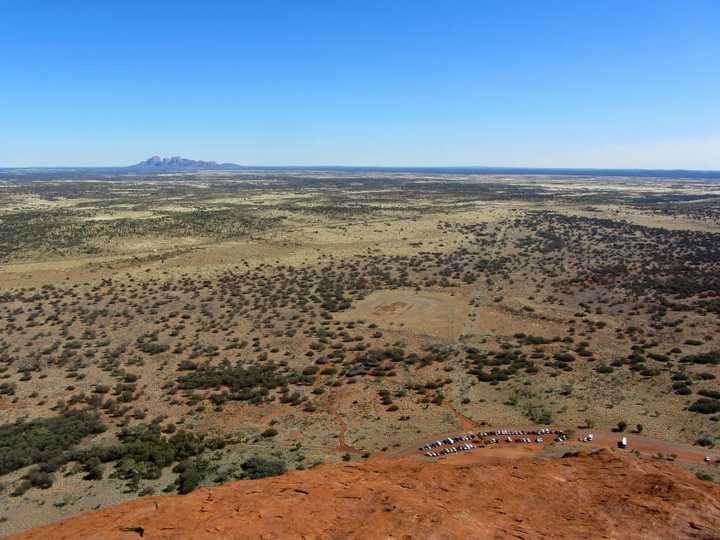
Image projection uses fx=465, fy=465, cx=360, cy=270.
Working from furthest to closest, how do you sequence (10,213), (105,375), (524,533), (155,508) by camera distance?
(10,213) → (105,375) → (155,508) → (524,533)

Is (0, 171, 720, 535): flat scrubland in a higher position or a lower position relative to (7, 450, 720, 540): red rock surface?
lower

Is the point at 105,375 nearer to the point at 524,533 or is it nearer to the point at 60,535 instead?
the point at 60,535

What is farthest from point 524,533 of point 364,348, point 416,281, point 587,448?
point 416,281

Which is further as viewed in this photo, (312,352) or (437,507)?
(312,352)

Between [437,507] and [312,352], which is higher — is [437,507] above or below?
above

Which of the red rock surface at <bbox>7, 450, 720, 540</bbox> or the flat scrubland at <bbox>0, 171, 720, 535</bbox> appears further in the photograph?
the flat scrubland at <bbox>0, 171, 720, 535</bbox>
